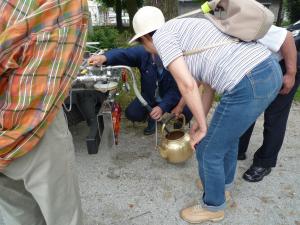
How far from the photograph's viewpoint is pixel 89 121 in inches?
121

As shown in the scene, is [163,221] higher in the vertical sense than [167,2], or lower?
lower

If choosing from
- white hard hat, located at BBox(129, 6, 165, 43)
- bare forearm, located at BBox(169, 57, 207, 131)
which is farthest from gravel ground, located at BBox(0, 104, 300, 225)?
white hard hat, located at BBox(129, 6, 165, 43)

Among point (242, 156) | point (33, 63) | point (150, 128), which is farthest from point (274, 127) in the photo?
point (33, 63)

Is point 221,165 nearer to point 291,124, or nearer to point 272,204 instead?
point 272,204

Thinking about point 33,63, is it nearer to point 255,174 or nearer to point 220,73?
point 220,73

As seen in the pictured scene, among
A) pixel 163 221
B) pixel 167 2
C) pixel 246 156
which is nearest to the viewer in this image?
pixel 163 221

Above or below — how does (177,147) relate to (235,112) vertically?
below

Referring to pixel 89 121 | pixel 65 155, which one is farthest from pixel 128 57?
pixel 65 155

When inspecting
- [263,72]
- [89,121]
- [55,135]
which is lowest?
[89,121]

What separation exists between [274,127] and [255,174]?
475 millimetres

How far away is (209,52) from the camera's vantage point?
75.0 inches

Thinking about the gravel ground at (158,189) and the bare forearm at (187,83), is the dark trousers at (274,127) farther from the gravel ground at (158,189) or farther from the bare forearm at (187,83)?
the bare forearm at (187,83)

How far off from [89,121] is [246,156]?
5.16 ft

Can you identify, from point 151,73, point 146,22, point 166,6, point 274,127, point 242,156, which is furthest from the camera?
point 166,6
